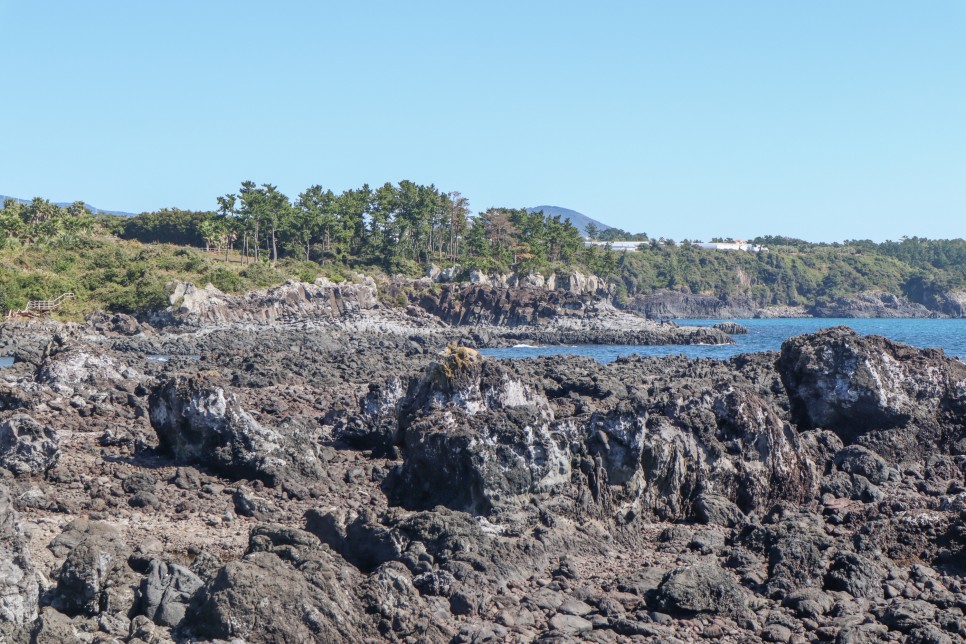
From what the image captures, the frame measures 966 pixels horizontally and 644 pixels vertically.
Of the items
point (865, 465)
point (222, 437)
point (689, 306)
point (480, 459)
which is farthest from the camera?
point (689, 306)

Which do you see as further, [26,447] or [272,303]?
[272,303]

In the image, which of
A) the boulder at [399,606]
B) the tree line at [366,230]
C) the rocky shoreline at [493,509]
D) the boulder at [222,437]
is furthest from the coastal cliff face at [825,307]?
the boulder at [399,606]

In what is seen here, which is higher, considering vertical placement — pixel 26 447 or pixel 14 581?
pixel 26 447

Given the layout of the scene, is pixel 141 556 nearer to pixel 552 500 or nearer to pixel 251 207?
pixel 552 500

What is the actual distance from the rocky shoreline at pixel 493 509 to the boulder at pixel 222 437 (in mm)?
47

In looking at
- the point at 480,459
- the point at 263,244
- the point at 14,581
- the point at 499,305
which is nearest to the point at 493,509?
the point at 480,459

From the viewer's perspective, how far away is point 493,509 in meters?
15.3

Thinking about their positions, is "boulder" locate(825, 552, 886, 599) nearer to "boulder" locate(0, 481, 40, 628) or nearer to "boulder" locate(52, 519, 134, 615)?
"boulder" locate(52, 519, 134, 615)

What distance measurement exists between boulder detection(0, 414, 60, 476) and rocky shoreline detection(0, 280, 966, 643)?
42mm

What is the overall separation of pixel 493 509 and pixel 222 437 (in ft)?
21.5

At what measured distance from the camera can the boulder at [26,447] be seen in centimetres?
1816

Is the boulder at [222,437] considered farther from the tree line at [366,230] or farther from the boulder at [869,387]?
the tree line at [366,230]

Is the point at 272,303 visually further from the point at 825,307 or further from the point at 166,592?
the point at 825,307

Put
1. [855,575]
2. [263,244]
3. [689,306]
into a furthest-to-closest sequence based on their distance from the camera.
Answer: [689,306]
[263,244]
[855,575]
